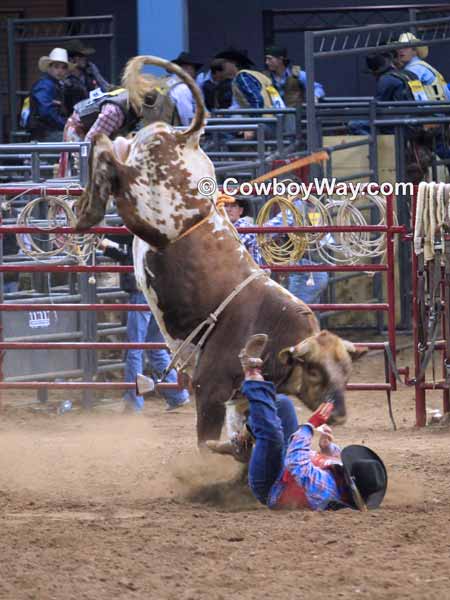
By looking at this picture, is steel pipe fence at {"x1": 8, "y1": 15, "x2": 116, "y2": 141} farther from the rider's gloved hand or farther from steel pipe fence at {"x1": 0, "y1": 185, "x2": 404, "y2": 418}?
the rider's gloved hand

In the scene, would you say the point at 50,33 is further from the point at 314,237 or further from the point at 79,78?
the point at 314,237

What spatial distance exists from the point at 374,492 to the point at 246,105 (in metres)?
7.89

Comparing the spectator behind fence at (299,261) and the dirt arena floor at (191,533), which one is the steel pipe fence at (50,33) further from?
the dirt arena floor at (191,533)

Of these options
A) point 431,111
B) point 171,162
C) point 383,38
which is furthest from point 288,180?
point 383,38

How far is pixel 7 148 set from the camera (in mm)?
9164

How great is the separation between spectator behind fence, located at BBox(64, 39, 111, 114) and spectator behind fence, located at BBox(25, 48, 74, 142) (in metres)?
0.08

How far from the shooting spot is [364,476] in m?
5.46

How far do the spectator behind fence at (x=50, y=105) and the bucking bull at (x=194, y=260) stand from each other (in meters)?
6.78

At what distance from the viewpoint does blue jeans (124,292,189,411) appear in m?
9.66

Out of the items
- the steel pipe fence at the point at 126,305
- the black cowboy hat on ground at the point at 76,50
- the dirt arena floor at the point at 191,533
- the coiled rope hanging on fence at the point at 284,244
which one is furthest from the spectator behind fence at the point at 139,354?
the black cowboy hat on ground at the point at 76,50

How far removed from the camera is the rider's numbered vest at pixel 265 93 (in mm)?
12703

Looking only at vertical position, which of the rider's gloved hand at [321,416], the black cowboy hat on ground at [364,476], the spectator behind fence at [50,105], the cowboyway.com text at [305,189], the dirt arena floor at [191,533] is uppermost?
the spectator behind fence at [50,105]

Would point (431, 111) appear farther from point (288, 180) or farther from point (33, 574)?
point (33, 574)

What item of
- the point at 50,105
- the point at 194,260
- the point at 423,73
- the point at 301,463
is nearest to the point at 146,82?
the point at 194,260
